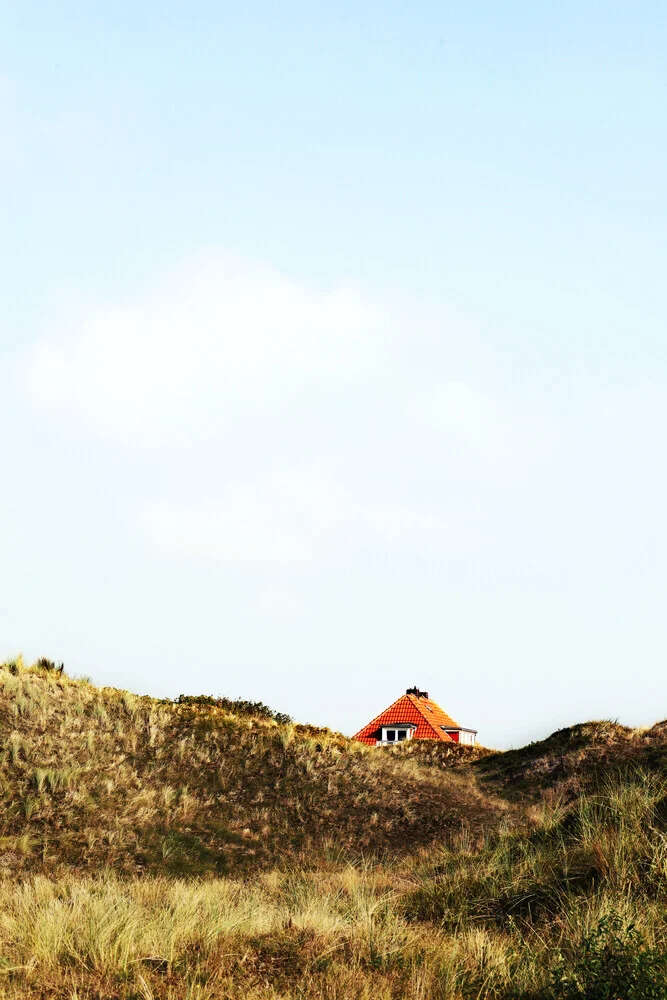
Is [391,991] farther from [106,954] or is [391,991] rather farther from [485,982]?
[106,954]

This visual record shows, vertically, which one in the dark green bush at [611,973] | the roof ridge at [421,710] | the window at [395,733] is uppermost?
the roof ridge at [421,710]

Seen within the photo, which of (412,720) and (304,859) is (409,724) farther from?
(304,859)

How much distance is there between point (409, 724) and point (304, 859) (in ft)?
112

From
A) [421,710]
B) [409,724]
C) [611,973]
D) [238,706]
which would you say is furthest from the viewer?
[421,710]

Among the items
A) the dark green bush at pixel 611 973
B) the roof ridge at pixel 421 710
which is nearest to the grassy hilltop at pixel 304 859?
the dark green bush at pixel 611 973

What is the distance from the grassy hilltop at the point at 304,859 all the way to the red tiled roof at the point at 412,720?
2246 cm

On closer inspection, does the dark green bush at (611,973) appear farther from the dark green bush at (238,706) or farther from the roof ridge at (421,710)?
the roof ridge at (421,710)

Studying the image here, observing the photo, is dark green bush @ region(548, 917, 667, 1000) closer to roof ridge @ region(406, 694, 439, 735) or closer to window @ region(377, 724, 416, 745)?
roof ridge @ region(406, 694, 439, 735)

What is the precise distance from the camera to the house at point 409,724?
168 ft

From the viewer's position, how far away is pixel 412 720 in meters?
52.0

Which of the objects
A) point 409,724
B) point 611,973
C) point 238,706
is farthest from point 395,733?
point 611,973

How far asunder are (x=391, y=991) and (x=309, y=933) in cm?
158

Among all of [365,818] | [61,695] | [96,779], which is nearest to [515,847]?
[365,818]

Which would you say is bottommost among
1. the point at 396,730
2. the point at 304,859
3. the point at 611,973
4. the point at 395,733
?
the point at 304,859
